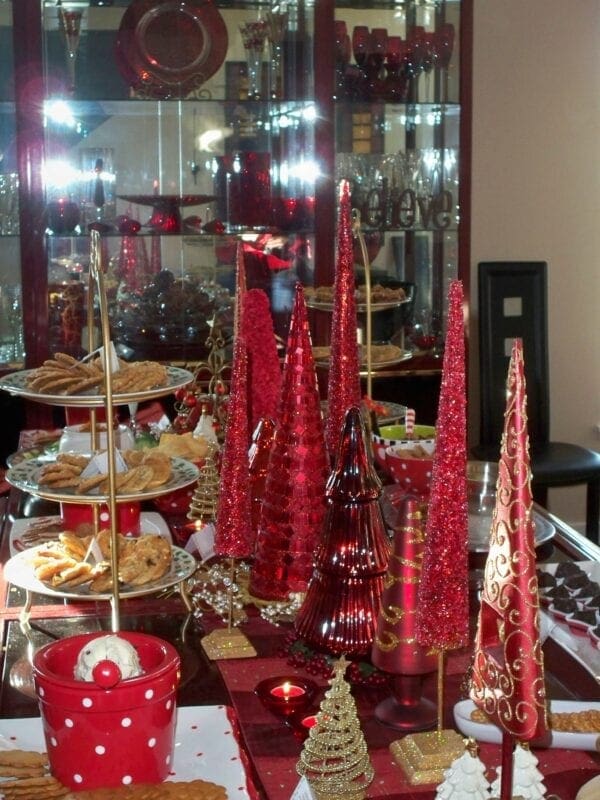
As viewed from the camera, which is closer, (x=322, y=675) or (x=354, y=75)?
(x=322, y=675)

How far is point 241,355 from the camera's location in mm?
1404

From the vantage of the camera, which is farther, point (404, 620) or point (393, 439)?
point (393, 439)

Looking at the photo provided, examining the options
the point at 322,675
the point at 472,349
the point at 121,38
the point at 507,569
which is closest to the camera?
the point at 507,569

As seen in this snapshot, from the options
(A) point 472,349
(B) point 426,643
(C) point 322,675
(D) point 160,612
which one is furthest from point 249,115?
(B) point 426,643

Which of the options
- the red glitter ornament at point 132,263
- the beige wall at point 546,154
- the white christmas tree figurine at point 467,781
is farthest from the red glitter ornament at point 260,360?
the beige wall at point 546,154

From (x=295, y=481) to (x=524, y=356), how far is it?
2.24 meters

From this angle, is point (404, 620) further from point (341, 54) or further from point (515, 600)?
point (341, 54)

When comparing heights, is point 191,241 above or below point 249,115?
below

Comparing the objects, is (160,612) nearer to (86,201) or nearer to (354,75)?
(86,201)

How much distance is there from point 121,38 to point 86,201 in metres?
0.52

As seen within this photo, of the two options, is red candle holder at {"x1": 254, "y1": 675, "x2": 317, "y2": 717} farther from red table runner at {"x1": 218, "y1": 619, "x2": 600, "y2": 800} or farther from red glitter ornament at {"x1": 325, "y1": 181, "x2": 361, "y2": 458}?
red glitter ornament at {"x1": 325, "y1": 181, "x2": 361, "y2": 458}

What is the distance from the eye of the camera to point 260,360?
205cm

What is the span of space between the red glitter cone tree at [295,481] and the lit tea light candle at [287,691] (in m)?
0.21

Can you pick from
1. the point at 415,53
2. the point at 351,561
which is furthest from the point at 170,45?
the point at 351,561
